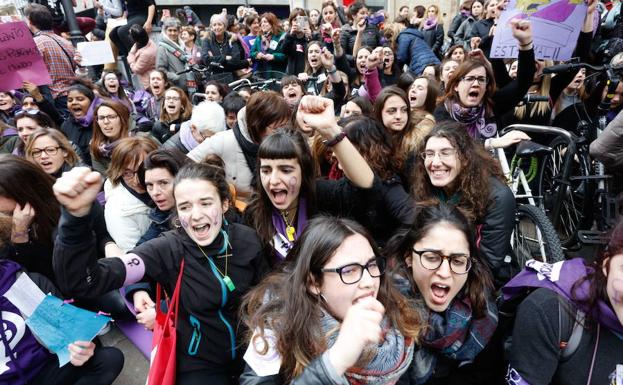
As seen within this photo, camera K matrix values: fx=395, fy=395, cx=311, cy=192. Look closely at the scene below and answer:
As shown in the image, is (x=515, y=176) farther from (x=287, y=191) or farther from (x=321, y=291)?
(x=321, y=291)

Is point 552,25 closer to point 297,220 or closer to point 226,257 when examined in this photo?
point 297,220

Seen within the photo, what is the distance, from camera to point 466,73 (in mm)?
3285

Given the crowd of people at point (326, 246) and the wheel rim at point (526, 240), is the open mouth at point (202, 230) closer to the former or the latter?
the crowd of people at point (326, 246)

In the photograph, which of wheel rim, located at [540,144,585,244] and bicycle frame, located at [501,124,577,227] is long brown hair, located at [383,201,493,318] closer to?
bicycle frame, located at [501,124,577,227]

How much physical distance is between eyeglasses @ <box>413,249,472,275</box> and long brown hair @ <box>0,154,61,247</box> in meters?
2.18

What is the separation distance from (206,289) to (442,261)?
45.5 inches

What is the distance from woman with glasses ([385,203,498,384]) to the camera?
1805 mm

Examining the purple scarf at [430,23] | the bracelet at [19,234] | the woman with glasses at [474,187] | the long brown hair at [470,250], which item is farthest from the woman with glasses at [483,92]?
the purple scarf at [430,23]

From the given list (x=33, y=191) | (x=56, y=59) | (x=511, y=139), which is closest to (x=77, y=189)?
(x=33, y=191)

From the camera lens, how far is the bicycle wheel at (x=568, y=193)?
3.49 meters

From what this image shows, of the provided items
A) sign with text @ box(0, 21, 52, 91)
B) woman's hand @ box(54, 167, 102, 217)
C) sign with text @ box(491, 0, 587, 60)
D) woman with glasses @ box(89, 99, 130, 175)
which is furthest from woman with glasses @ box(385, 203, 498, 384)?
sign with text @ box(0, 21, 52, 91)

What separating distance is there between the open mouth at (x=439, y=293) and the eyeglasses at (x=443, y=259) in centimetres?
10

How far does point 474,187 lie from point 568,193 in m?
1.84

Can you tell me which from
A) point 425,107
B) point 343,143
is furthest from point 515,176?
point 343,143
